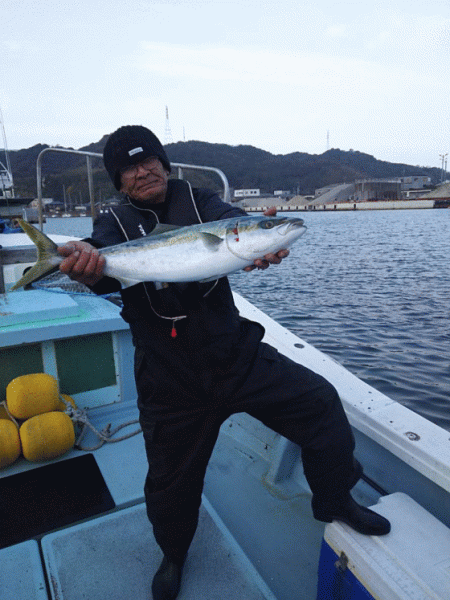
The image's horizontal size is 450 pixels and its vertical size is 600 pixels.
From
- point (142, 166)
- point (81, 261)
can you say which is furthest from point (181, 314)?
point (142, 166)

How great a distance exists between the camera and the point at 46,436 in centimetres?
359

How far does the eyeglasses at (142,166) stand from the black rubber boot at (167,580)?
234 centimetres

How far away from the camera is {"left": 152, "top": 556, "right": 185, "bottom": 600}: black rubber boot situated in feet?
7.79

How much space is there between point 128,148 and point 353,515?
2398 millimetres

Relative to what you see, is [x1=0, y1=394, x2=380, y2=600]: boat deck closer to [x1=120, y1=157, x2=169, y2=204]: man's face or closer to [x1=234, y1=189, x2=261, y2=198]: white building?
[x1=120, y1=157, x2=169, y2=204]: man's face

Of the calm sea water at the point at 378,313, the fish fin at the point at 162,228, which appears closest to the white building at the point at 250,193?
the calm sea water at the point at 378,313

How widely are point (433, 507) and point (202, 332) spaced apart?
6.55 ft

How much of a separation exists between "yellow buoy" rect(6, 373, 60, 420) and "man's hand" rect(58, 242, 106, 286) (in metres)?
1.95

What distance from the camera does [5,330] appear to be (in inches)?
152

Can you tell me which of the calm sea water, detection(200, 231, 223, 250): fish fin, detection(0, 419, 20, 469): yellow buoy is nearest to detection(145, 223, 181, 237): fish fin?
detection(200, 231, 223, 250): fish fin

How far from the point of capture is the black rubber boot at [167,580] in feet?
A: 7.79

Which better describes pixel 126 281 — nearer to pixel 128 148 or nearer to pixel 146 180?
pixel 146 180

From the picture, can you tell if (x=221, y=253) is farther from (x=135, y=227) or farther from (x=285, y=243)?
(x=135, y=227)

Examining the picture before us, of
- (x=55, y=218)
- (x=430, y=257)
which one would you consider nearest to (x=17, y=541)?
(x=430, y=257)
